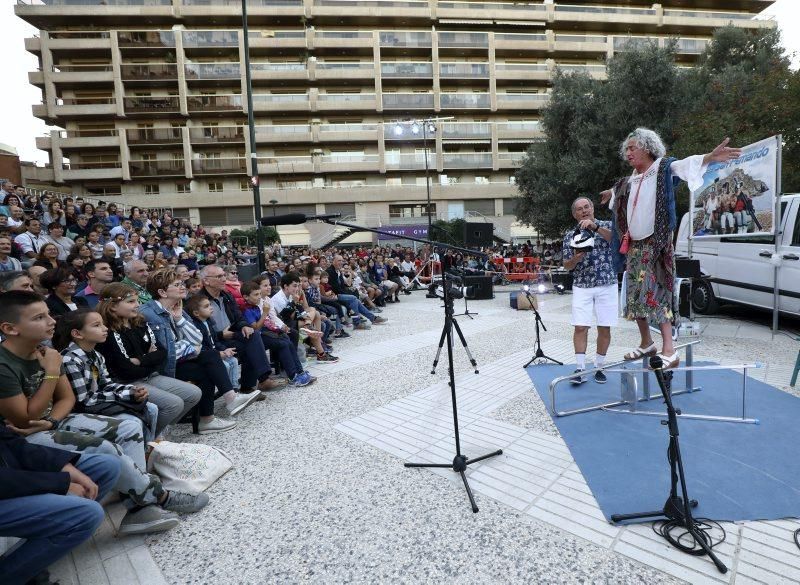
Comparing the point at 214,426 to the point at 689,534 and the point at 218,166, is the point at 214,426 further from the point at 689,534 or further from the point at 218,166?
the point at 218,166

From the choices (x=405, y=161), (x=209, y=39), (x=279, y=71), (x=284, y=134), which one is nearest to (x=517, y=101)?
(x=405, y=161)

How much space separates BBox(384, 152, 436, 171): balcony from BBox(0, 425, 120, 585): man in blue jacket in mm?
34462

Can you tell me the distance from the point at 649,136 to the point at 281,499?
367 centimetres

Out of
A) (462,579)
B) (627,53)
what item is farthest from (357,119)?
(462,579)

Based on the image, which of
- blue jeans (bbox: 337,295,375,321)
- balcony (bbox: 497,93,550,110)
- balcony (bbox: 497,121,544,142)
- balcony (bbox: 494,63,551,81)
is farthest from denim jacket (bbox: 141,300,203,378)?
balcony (bbox: 494,63,551,81)

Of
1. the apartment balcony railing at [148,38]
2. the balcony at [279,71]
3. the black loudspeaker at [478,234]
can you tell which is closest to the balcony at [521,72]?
the balcony at [279,71]

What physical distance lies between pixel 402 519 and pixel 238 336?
278 centimetres

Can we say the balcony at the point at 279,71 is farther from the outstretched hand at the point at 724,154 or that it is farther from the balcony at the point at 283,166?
the outstretched hand at the point at 724,154

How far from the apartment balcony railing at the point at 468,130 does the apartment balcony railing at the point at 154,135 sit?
21412mm

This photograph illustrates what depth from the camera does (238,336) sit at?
14.2 feet

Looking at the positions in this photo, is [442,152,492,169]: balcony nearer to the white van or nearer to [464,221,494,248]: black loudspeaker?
the white van

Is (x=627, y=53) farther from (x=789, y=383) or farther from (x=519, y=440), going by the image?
(x=519, y=440)

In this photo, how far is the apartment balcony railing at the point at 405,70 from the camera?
34.6 meters

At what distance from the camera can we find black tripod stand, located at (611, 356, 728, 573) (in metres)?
1.88
